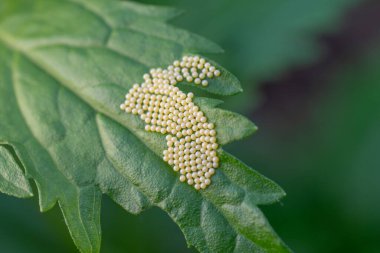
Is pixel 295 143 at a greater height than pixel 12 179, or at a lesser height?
lesser

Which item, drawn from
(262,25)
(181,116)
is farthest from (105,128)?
(262,25)

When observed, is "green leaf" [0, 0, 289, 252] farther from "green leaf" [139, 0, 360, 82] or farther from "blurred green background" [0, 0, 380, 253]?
"green leaf" [139, 0, 360, 82]

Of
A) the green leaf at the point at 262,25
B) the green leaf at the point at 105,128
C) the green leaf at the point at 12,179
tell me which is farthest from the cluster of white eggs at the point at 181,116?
the green leaf at the point at 262,25

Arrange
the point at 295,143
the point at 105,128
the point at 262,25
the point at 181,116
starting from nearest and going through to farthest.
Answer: the point at 181,116
the point at 105,128
the point at 262,25
the point at 295,143

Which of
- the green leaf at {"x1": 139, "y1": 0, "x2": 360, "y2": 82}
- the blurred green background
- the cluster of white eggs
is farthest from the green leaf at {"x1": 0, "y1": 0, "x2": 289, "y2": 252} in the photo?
the green leaf at {"x1": 139, "y1": 0, "x2": 360, "y2": 82}

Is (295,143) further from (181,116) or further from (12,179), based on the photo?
(12,179)

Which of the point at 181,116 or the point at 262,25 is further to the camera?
the point at 262,25

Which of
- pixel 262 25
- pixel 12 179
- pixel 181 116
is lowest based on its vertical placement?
pixel 12 179

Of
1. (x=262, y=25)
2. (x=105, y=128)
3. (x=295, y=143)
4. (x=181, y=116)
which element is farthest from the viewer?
(x=295, y=143)
